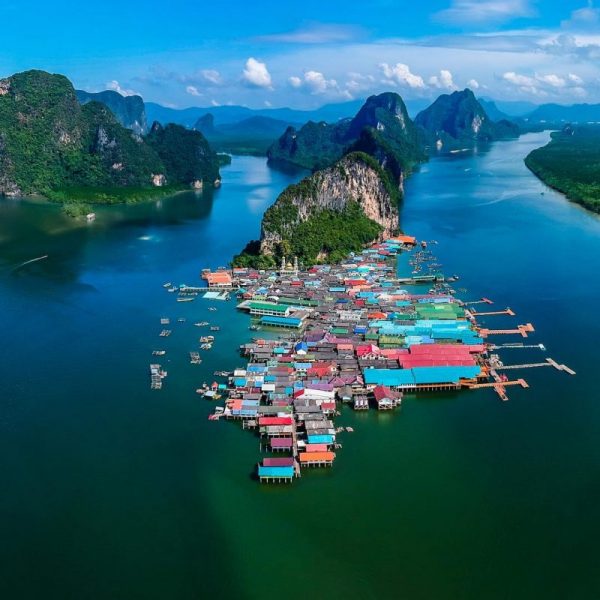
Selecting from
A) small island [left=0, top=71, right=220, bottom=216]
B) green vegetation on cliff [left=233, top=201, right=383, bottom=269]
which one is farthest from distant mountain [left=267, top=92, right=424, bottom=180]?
green vegetation on cliff [left=233, top=201, right=383, bottom=269]

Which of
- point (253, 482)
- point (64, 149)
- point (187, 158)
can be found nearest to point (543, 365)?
point (253, 482)

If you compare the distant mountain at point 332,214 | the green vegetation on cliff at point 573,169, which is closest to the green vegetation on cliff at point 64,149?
the distant mountain at point 332,214

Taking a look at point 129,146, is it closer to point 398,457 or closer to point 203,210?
point 203,210

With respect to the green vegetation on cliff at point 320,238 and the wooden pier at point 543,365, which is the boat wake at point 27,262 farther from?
the wooden pier at point 543,365

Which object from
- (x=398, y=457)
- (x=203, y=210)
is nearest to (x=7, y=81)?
(x=203, y=210)

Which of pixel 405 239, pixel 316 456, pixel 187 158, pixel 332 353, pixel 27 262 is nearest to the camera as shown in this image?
pixel 316 456

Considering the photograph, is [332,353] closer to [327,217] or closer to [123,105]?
[327,217]
